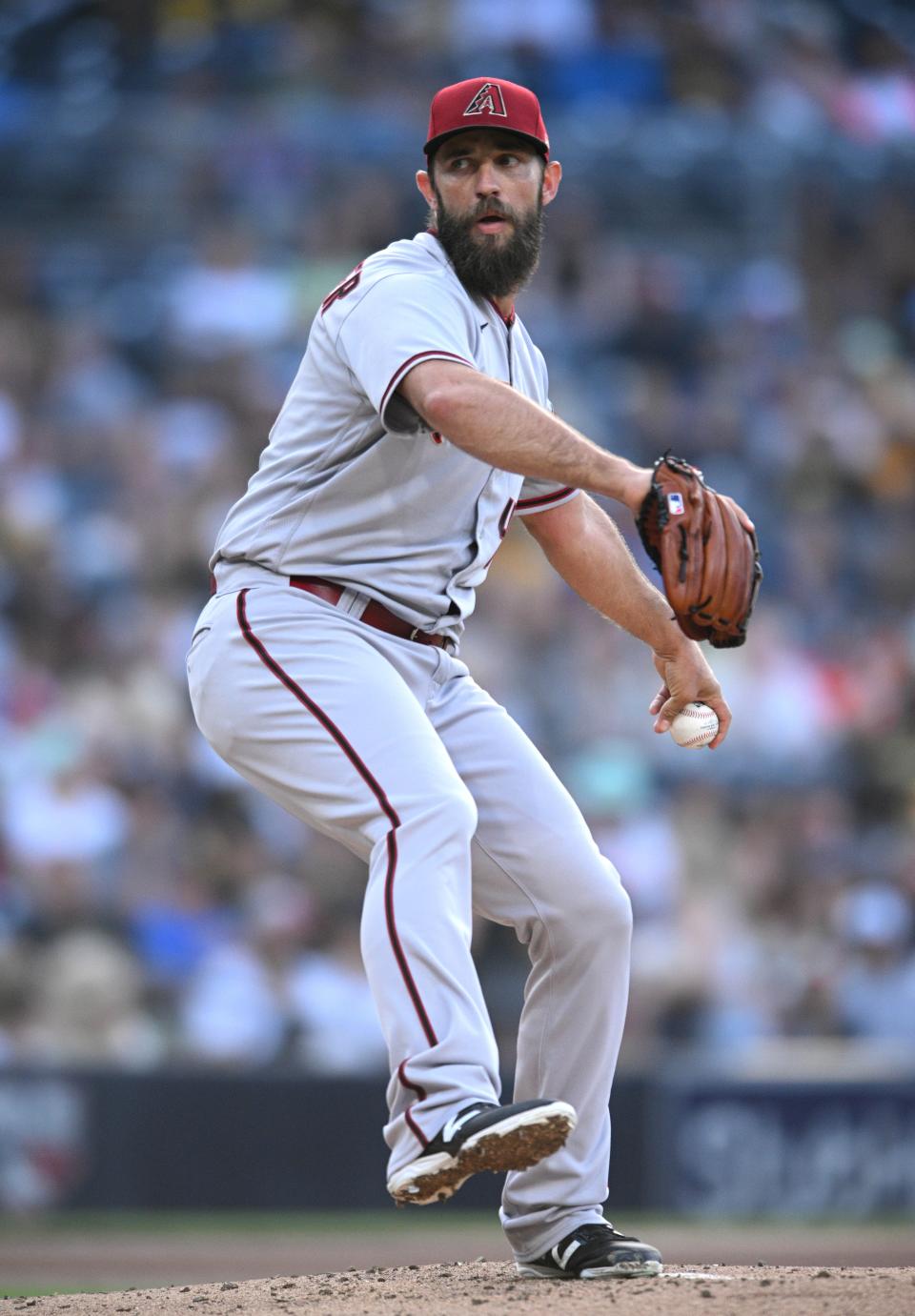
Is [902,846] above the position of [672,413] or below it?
below

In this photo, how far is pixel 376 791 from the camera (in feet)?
12.0

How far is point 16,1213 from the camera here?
8.75 metres

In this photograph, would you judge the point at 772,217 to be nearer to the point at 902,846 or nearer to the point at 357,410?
the point at 902,846

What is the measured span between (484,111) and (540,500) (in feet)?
2.85

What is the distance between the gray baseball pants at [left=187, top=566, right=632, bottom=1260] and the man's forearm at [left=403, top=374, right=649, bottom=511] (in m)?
0.53

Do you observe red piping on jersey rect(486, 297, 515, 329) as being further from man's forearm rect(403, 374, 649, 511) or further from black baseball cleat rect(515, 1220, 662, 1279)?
black baseball cleat rect(515, 1220, 662, 1279)

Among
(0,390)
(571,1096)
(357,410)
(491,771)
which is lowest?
(571,1096)

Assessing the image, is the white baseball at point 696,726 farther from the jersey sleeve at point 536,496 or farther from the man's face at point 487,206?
the man's face at point 487,206

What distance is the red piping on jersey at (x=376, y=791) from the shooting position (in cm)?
354

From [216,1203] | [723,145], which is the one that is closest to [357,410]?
[216,1203]

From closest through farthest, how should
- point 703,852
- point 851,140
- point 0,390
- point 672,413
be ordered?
point 703,852 < point 0,390 < point 672,413 < point 851,140

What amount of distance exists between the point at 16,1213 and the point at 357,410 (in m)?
5.98

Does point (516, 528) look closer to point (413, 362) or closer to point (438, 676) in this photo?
point (438, 676)

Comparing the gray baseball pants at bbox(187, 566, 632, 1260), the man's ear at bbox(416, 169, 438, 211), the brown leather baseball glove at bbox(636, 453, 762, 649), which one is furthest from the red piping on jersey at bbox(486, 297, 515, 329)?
the gray baseball pants at bbox(187, 566, 632, 1260)
